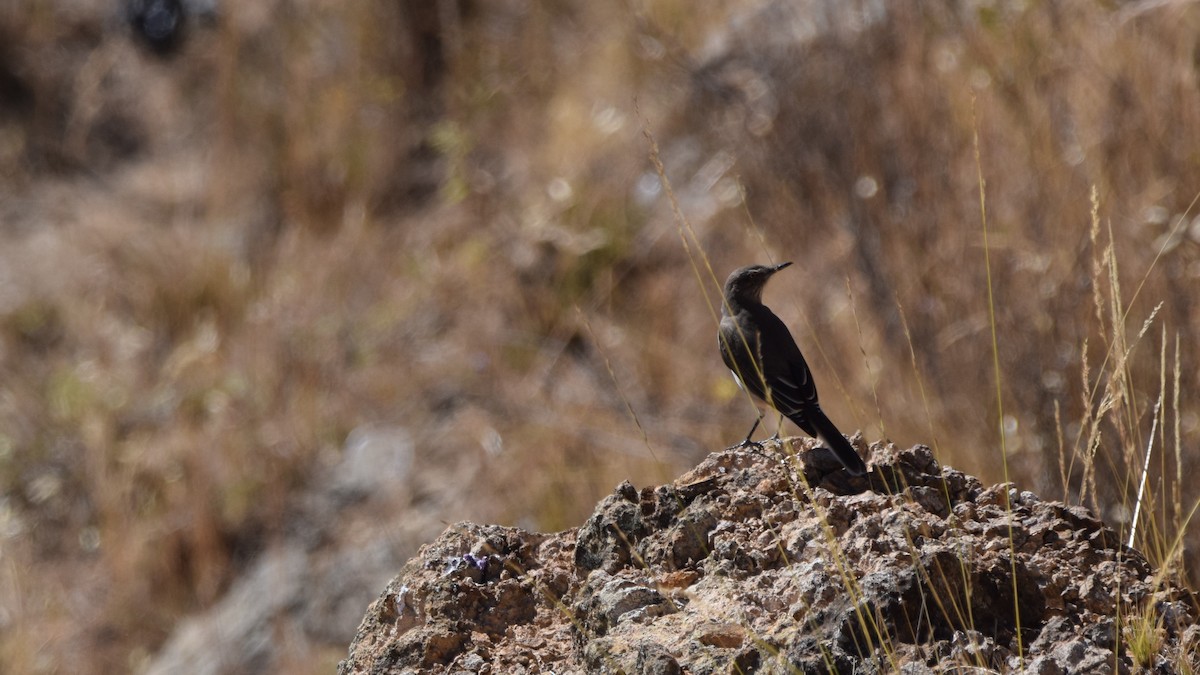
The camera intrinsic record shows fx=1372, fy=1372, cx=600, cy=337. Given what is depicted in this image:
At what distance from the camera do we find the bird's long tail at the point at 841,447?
311 cm

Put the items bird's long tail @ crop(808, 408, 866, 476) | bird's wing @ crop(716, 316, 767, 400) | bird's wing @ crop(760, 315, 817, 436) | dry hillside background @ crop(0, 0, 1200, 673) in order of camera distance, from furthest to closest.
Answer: dry hillside background @ crop(0, 0, 1200, 673)
bird's wing @ crop(716, 316, 767, 400)
bird's wing @ crop(760, 315, 817, 436)
bird's long tail @ crop(808, 408, 866, 476)

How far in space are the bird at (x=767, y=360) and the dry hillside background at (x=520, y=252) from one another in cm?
25

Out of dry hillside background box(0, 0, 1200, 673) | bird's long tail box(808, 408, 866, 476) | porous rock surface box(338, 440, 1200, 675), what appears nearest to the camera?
porous rock surface box(338, 440, 1200, 675)

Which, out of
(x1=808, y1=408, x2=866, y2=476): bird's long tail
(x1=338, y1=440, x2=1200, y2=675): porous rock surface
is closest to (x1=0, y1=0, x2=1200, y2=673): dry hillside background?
(x1=338, y1=440, x2=1200, y2=675): porous rock surface

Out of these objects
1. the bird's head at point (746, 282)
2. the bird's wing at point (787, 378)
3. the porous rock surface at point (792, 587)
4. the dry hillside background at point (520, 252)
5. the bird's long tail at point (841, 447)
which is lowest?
the porous rock surface at point (792, 587)

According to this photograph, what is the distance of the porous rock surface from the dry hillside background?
0.49 metres

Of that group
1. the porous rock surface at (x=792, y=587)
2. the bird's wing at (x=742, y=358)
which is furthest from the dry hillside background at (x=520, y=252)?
the porous rock surface at (x=792, y=587)

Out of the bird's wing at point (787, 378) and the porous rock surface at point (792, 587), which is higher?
the bird's wing at point (787, 378)

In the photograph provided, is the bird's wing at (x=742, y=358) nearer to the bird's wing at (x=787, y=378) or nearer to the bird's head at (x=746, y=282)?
the bird's wing at (x=787, y=378)

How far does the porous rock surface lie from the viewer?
8.84 feet

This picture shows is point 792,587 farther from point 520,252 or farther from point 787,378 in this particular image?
point 520,252

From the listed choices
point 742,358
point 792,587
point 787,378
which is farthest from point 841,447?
point 742,358

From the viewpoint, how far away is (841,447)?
10.4 ft

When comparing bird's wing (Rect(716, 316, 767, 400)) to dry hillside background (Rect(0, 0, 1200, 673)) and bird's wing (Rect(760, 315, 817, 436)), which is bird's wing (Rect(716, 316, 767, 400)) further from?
dry hillside background (Rect(0, 0, 1200, 673))
